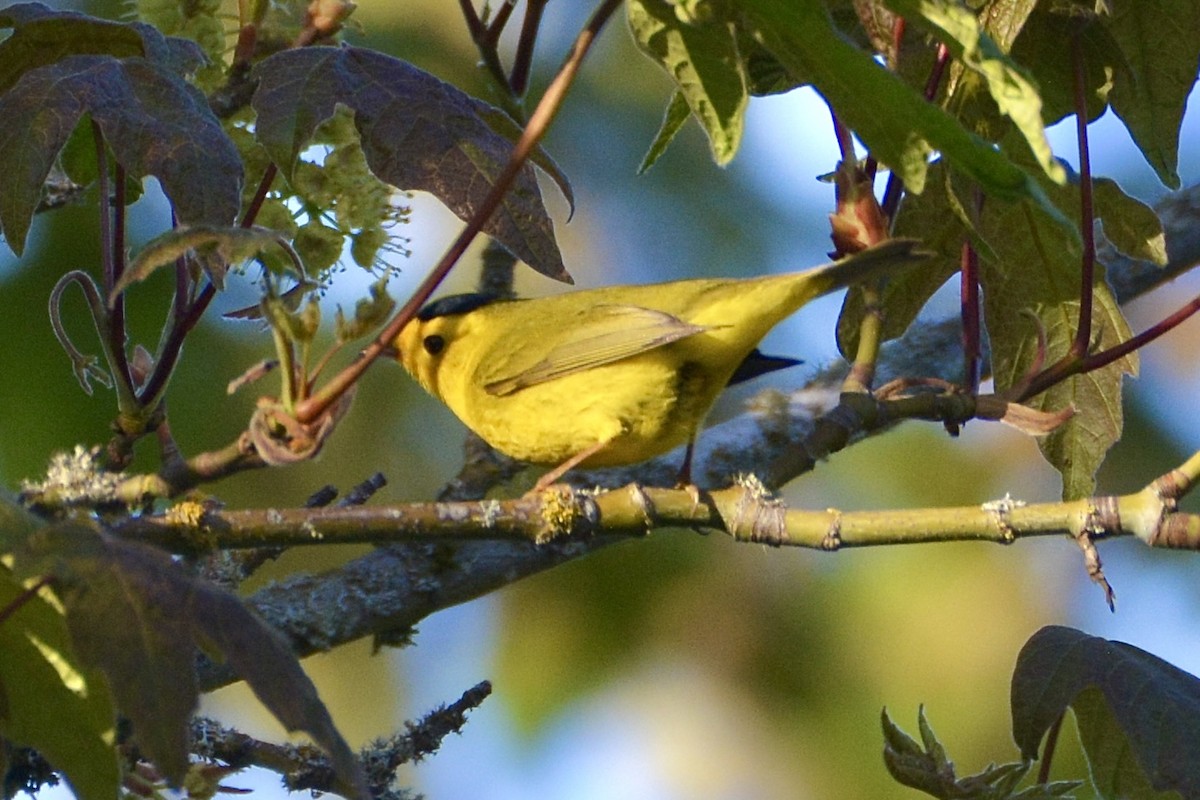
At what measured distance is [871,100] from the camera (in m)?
1.43

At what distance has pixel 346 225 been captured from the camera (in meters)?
2.16

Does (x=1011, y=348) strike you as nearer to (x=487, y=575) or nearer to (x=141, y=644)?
(x=487, y=575)

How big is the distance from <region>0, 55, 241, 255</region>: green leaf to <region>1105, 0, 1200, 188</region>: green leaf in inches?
51.9

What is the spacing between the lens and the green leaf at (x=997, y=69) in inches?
47.9

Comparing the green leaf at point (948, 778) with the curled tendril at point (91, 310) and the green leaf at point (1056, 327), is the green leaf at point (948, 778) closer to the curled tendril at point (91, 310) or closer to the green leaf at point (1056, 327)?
the green leaf at point (1056, 327)

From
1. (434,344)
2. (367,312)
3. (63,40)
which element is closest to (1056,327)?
(367,312)

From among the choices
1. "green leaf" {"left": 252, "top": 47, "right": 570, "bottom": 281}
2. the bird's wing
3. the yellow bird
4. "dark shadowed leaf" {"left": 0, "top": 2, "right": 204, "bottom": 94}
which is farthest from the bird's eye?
"green leaf" {"left": 252, "top": 47, "right": 570, "bottom": 281}

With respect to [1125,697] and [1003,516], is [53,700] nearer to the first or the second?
[1003,516]

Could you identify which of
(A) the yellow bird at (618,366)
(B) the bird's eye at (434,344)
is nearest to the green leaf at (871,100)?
(A) the yellow bird at (618,366)

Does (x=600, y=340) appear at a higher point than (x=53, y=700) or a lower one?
higher

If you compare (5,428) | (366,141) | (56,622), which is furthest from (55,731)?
(5,428)

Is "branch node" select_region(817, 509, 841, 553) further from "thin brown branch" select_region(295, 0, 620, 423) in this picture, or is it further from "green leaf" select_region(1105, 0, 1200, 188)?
"green leaf" select_region(1105, 0, 1200, 188)

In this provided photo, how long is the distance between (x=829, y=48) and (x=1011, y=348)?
1168 millimetres

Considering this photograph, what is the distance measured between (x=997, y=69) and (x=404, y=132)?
0.82m
